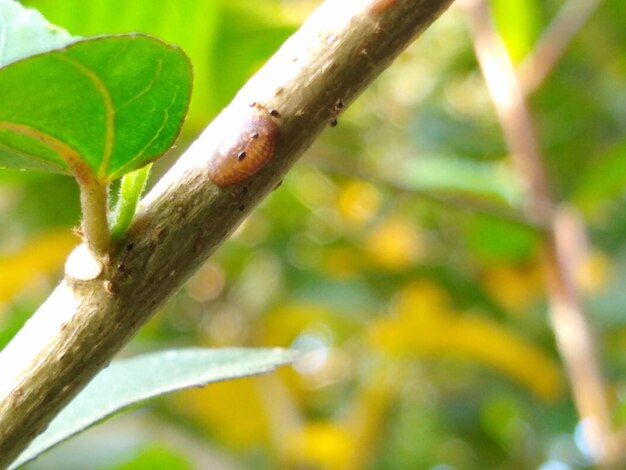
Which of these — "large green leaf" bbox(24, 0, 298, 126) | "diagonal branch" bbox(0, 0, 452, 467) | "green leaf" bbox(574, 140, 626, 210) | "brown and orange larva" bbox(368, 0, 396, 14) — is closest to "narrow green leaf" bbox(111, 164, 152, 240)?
"diagonal branch" bbox(0, 0, 452, 467)

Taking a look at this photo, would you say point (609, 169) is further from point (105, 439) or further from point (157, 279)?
point (157, 279)

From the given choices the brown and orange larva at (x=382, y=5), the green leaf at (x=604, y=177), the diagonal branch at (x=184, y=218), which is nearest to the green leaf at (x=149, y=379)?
the diagonal branch at (x=184, y=218)

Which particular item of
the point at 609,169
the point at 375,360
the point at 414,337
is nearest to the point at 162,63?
the point at 609,169

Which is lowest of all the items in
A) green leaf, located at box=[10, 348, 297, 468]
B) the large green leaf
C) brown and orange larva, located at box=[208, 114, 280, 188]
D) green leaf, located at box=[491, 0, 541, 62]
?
green leaf, located at box=[10, 348, 297, 468]

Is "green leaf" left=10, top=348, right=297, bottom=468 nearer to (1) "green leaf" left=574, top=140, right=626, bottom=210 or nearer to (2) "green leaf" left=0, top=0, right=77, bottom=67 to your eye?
(2) "green leaf" left=0, top=0, right=77, bottom=67

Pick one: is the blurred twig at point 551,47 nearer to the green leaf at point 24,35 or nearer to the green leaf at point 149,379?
the green leaf at point 149,379

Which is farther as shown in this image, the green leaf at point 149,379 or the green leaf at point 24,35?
the green leaf at point 149,379
